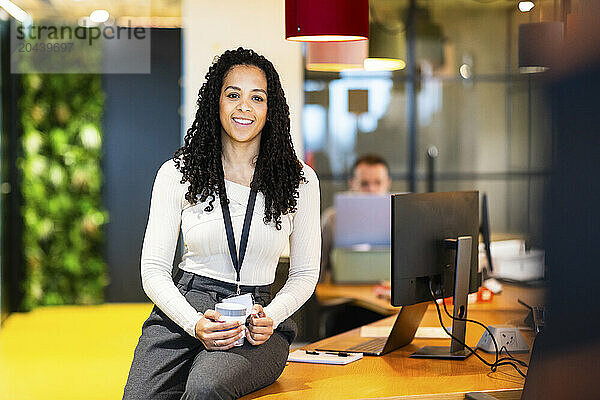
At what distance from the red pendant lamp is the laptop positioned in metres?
0.96

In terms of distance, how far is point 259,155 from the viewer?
2469 mm

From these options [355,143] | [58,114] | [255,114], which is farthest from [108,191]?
[355,143]

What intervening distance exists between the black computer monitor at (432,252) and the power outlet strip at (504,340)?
8 cm

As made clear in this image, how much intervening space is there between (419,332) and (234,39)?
2215 mm

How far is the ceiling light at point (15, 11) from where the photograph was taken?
3775 mm

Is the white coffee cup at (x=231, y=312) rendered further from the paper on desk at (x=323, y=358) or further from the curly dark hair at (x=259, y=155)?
the paper on desk at (x=323, y=358)

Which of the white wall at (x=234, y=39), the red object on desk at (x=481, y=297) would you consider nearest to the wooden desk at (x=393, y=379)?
the red object on desk at (x=481, y=297)

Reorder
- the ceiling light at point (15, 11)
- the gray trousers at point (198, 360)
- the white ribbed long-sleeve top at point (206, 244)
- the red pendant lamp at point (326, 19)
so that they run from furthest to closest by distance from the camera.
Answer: the ceiling light at point (15, 11) → the red pendant lamp at point (326, 19) → the white ribbed long-sleeve top at point (206, 244) → the gray trousers at point (198, 360)

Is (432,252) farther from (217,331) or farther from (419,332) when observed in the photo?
(217,331)

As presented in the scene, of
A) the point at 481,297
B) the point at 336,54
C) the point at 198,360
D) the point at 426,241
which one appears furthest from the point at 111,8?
the point at 198,360

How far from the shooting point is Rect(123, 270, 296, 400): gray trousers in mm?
1979

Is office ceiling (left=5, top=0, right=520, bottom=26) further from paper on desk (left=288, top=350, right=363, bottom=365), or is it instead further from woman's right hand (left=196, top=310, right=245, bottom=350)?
woman's right hand (left=196, top=310, right=245, bottom=350)

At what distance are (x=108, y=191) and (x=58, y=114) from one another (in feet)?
1.46

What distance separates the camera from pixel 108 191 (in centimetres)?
396
